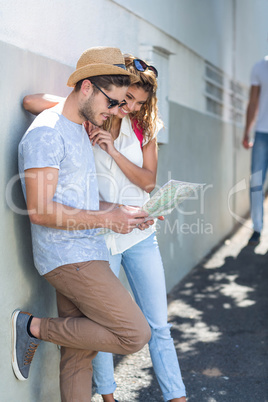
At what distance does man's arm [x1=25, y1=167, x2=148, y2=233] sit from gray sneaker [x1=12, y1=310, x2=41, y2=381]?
595 millimetres

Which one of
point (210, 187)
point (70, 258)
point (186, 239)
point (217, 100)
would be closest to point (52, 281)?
point (70, 258)

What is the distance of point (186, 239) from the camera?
6.72 meters

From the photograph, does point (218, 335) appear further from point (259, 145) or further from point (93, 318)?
point (259, 145)

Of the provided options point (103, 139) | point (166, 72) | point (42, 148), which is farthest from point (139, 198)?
point (166, 72)

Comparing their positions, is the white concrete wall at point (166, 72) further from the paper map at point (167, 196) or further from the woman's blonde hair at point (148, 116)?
the paper map at point (167, 196)

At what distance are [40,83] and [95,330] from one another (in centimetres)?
146

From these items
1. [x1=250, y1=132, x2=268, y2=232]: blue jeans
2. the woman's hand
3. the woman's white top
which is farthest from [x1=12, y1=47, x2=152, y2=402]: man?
[x1=250, y1=132, x2=268, y2=232]: blue jeans

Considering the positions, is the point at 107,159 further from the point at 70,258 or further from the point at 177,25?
the point at 177,25

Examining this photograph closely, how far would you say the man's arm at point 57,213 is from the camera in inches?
112

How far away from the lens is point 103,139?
3416 millimetres

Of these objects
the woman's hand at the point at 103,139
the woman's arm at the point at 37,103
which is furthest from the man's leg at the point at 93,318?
the woman's arm at the point at 37,103

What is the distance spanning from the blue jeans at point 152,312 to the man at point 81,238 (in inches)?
16.4

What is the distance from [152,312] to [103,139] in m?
1.12

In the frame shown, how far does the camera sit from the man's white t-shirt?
7.03m
